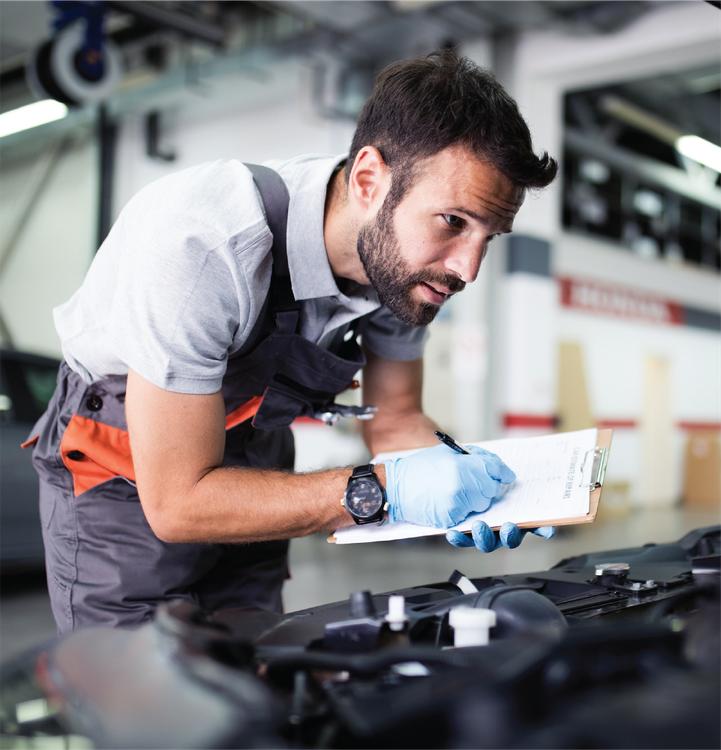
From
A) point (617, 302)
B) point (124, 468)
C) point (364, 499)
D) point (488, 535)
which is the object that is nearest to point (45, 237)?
point (617, 302)

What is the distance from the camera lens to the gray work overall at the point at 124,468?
1097 millimetres

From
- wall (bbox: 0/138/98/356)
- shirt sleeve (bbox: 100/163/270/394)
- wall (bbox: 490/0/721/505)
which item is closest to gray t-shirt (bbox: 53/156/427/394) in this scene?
shirt sleeve (bbox: 100/163/270/394)

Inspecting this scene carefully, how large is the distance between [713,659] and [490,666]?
6.3 inches

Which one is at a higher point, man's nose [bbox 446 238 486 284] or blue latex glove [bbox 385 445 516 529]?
man's nose [bbox 446 238 486 284]

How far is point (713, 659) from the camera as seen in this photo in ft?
1.56

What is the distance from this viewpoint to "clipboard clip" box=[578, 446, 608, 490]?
3.06ft

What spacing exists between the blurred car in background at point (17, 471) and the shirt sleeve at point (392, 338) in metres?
2.13

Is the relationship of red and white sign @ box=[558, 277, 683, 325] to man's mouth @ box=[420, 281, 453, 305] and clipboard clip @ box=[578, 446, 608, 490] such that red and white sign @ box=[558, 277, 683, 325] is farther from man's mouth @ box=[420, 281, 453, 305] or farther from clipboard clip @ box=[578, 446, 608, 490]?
clipboard clip @ box=[578, 446, 608, 490]

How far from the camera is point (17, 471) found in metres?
3.09

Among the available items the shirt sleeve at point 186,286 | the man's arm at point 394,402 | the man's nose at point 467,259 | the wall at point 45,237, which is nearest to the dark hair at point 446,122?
the man's nose at point 467,259

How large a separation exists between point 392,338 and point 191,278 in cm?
58

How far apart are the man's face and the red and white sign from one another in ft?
20.4

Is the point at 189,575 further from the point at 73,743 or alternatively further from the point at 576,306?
the point at 576,306

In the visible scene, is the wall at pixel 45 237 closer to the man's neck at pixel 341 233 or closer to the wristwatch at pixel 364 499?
the man's neck at pixel 341 233
